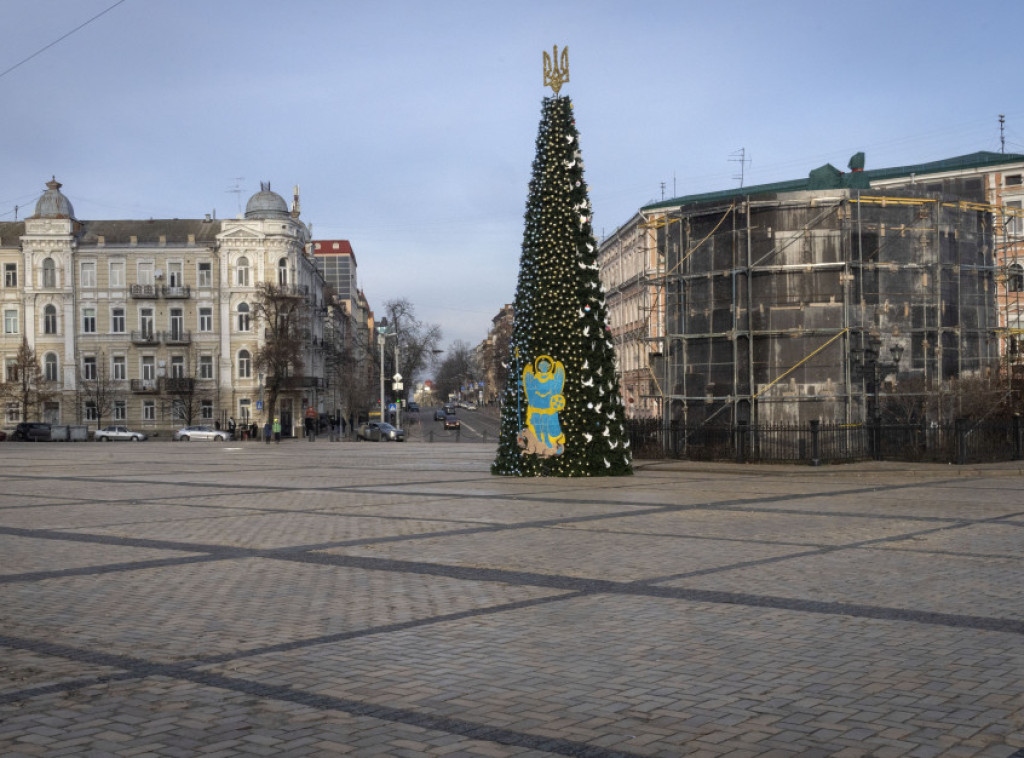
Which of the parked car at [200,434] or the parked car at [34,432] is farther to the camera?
the parked car at [34,432]

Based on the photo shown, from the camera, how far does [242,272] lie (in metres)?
74.0

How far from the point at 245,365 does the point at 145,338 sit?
680 centimetres

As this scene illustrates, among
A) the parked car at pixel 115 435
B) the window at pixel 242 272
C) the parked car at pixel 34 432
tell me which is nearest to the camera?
the parked car at pixel 34 432

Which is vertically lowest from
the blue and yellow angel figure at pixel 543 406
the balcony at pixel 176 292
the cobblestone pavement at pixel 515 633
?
the cobblestone pavement at pixel 515 633

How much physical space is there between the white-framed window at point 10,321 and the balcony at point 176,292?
400 inches

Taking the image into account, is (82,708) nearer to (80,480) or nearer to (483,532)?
(483,532)

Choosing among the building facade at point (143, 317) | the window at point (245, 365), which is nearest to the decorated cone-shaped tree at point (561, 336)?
the building facade at point (143, 317)

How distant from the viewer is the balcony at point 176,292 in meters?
73.4

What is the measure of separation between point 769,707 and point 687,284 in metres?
28.8

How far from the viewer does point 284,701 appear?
20.7 feet

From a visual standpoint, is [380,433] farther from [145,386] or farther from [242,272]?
[145,386]

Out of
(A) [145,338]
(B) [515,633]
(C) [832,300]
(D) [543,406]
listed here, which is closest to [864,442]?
(C) [832,300]

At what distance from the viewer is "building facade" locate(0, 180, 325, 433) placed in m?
73.0

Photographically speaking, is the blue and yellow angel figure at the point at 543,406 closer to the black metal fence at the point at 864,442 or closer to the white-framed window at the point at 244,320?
the black metal fence at the point at 864,442
